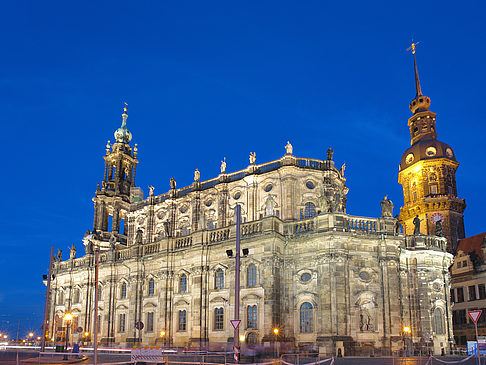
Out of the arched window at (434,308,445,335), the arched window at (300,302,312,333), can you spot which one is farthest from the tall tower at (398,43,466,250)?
the arched window at (300,302,312,333)

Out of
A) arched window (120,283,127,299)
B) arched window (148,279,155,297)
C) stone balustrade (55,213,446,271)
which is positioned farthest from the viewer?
arched window (120,283,127,299)

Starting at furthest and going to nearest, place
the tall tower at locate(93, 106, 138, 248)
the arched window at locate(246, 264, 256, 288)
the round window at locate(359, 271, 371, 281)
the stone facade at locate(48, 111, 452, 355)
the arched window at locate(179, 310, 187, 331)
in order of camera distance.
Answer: the tall tower at locate(93, 106, 138, 248) → the arched window at locate(179, 310, 187, 331) → the arched window at locate(246, 264, 256, 288) → the round window at locate(359, 271, 371, 281) → the stone facade at locate(48, 111, 452, 355)

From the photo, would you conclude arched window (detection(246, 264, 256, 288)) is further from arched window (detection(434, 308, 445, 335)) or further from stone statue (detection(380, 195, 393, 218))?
arched window (detection(434, 308, 445, 335))

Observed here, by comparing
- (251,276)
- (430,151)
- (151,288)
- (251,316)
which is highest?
(430,151)

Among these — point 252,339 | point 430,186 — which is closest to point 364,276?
point 252,339

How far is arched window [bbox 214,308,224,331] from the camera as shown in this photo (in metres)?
38.4

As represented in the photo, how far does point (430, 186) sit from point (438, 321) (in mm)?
35358

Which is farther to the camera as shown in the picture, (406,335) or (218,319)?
(218,319)

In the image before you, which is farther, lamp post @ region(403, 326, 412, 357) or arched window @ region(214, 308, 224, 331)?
arched window @ region(214, 308, 224, 331)

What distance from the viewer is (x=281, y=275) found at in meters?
37.2

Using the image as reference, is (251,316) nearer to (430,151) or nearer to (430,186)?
(430,186)

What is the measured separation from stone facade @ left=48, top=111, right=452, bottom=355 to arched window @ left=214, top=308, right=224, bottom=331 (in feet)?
0.44

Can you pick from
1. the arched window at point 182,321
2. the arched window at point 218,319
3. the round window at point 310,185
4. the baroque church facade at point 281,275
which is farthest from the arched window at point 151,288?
the round window at point 310,185

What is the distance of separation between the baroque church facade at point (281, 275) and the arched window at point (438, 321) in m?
0.08
